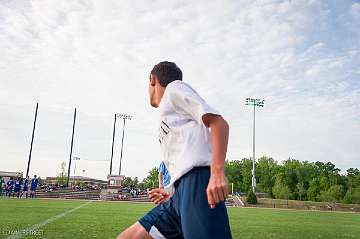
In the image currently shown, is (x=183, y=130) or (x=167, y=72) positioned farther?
(x=167, y=72)

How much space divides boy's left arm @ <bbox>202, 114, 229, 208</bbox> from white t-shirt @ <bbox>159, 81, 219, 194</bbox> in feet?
0.21

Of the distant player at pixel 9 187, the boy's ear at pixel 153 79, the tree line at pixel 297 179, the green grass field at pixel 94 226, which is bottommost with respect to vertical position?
the green grass field at pixel 94 226

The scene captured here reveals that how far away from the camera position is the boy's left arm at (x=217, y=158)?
2.27m

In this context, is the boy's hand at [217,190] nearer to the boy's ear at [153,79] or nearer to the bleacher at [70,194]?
the boy's ear at [153,79]

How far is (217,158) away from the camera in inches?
94.6

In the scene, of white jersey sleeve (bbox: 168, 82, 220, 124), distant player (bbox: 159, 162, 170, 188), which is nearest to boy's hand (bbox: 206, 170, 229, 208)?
white jersey sleeve (bbox: 168, 82, 220, 124)

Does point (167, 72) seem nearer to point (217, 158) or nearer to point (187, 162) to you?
point (187, 162)

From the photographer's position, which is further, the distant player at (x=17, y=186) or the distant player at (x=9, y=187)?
the distant player at (x=9, y=187)

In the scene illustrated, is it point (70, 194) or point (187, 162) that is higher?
point (187, 162)

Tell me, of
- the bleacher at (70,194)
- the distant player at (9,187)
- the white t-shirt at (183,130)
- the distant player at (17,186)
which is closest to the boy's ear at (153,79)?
the white t-shirt at (183,130)

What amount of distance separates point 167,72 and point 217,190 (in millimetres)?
1133

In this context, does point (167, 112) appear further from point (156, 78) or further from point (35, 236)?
point (35, 236)

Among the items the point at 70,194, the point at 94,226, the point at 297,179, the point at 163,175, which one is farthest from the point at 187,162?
the point at 297,179

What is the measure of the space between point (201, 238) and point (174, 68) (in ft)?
4.39
